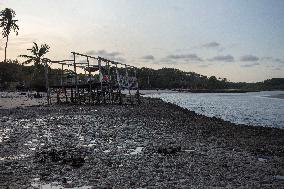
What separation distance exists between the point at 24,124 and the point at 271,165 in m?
10.5

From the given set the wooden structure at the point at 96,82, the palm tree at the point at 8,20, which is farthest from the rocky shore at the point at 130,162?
the palm tree at the point at 8,20

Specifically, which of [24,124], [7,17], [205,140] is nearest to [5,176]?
[205,140]

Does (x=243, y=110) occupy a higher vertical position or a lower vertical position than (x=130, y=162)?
lower

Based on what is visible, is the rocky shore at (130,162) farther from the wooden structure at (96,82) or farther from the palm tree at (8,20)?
the palm tree at (8,20)

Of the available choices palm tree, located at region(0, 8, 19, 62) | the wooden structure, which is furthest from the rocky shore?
palm tree, located at region(0, 8, 19, 62)

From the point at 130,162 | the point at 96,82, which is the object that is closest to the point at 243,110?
the point at 96,82

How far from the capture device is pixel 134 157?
8.14 m

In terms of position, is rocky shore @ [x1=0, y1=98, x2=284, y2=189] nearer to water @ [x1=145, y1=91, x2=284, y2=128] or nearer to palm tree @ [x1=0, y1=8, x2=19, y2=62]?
water @ [x1=145, y1=91, x2=284, y2=128]

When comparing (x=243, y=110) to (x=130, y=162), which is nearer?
(x=130, y=162)

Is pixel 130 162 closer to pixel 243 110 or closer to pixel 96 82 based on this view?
pixel 96 82

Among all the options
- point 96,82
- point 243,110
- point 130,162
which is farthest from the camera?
point 243,110

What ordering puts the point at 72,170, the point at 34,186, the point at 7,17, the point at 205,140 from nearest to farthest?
1. the point at 34,186
2. the point at 72,170
3. the point at 205,140
4. the point at 7,17

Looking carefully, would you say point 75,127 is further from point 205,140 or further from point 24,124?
point 205,140

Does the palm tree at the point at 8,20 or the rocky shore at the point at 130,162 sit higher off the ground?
the palm tree at the point at 8,20
